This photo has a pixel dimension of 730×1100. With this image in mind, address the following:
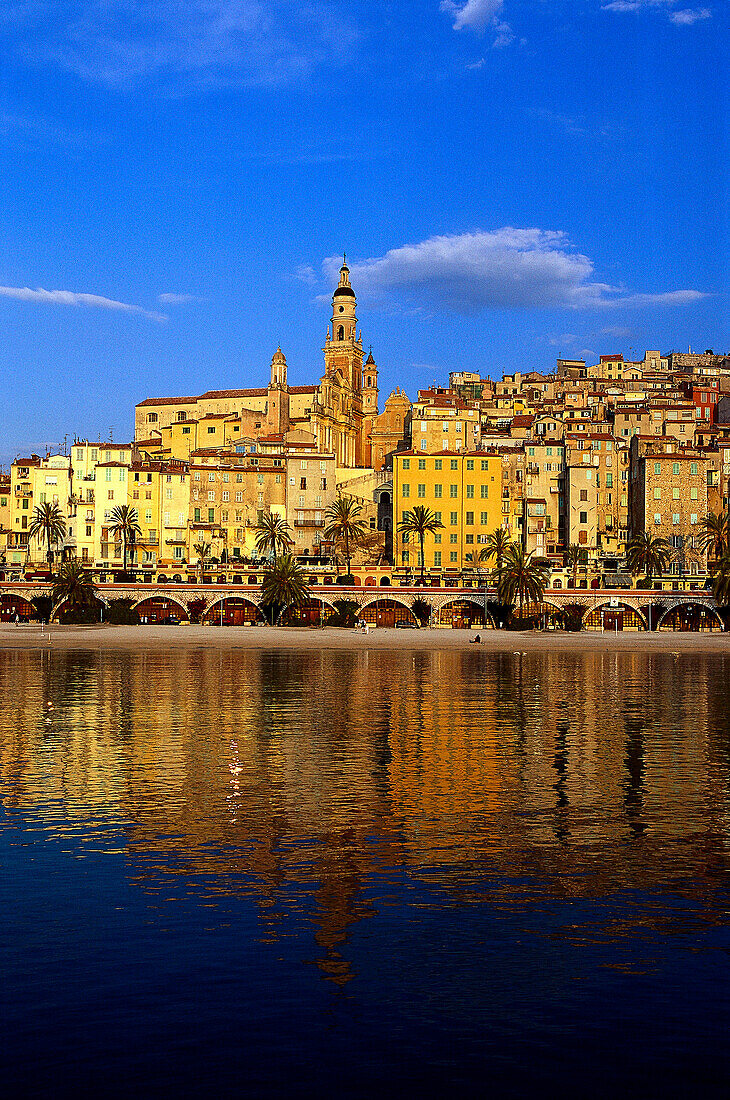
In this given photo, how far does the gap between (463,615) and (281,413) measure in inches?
2057

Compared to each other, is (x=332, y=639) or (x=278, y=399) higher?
(x=278, y=399)

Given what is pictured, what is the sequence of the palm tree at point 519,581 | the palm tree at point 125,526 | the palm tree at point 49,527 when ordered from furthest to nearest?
the palm tree at point 49,527
the palm tree at point 125,526
the palm tree at point 519,581

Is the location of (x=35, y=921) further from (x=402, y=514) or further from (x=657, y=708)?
(x=402, y=514)

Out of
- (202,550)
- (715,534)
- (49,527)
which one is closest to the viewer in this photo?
(715,534)

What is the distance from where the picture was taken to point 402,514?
4801 inches

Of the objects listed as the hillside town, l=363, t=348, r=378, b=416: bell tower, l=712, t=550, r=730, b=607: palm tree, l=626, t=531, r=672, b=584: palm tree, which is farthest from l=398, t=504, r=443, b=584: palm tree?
l=363, t=348, r=378, b=416: bell tower

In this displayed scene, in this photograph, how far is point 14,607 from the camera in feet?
360

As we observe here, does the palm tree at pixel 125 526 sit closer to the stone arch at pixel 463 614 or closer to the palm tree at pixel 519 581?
the stone arch at pixel 463 614

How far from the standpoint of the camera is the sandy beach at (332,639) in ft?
298

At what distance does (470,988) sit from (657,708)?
36118 mm

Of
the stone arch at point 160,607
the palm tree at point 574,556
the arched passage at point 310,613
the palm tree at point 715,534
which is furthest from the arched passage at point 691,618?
the stone arch at point 160,607

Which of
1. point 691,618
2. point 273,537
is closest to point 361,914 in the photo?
point 691,618

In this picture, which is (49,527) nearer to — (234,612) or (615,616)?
(234,612)

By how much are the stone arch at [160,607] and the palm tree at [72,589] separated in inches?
181
